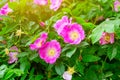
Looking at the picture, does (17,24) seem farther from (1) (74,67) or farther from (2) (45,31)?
(1) (74,67)

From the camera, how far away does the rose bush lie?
53.4 inches

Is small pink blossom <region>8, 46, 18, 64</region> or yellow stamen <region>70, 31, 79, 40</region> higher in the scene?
yellow stamen <region>70, 31, 79, 40</region>

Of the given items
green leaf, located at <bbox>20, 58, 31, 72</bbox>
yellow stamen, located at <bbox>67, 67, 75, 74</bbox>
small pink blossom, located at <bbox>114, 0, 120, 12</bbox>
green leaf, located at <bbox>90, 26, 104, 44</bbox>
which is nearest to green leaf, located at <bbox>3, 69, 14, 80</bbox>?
green leaf, located at <bbox>20, 58, 31, 72</bbox>

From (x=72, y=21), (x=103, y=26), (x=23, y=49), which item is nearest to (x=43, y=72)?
(x=23, y=49)

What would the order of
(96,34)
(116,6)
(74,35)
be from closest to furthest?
(96,34) < (74,35) < (116,6)

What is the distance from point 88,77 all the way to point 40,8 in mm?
368

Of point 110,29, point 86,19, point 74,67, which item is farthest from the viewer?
point 86,19

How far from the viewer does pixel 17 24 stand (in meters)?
1.53

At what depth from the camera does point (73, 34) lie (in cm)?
137

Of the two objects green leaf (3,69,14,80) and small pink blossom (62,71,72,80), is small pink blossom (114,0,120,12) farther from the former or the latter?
green leaf (3,69,14,80)

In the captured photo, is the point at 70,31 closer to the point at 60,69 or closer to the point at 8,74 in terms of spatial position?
the point at 60,69

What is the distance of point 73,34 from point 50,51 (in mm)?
120

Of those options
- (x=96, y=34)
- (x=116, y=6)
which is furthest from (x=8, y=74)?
(x=116, y=6)

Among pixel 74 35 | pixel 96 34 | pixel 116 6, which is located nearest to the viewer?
pixel 96 34
